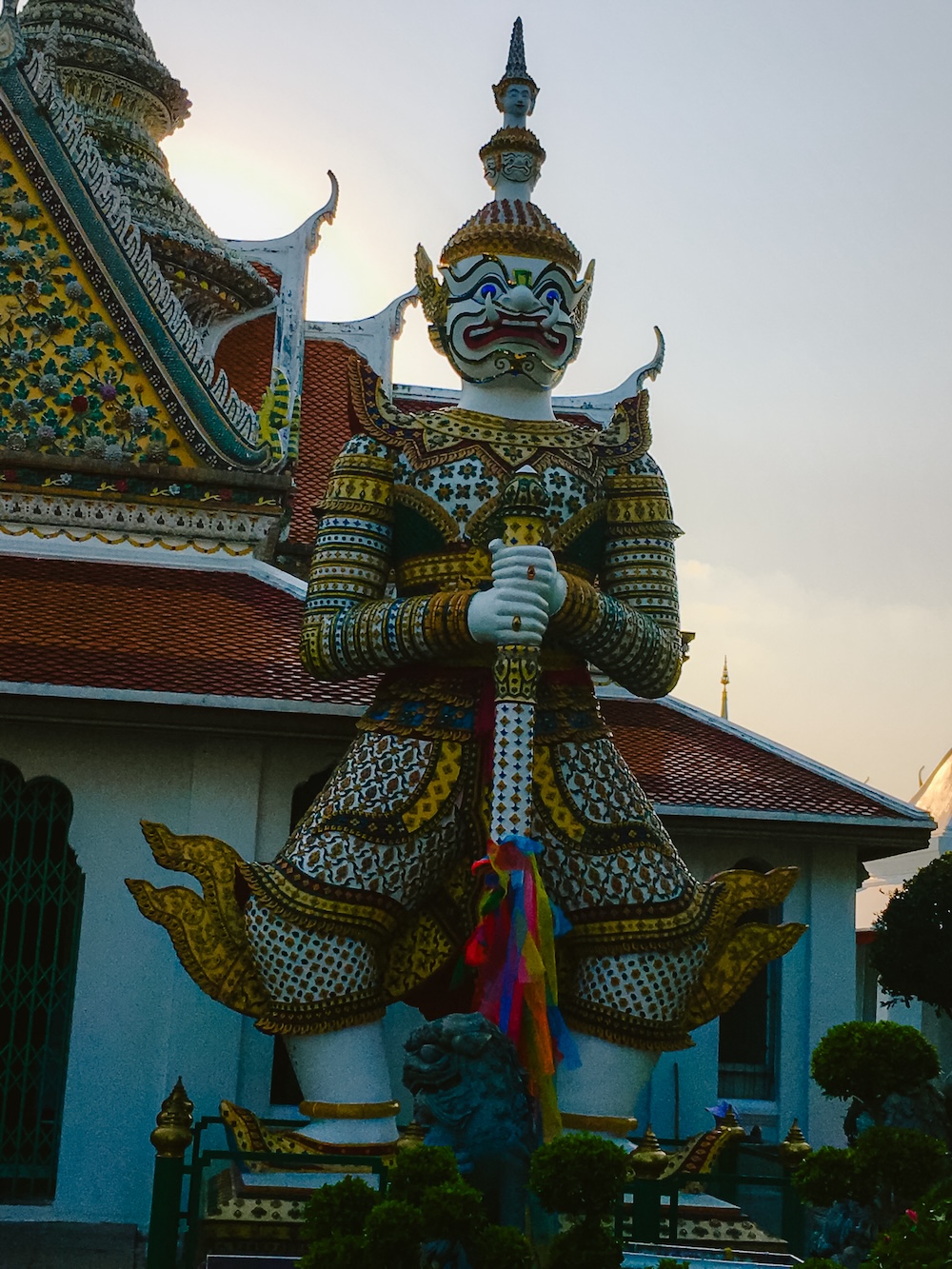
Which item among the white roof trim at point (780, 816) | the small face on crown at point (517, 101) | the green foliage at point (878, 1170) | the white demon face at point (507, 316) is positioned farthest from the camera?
the white roof trim at point (780, 816)

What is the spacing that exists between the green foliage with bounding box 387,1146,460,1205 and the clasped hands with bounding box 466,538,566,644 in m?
2.29

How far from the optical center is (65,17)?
1329 centimetres

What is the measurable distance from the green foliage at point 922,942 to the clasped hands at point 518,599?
8424mm

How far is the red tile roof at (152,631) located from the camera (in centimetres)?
788

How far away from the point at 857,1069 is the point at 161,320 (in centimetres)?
610

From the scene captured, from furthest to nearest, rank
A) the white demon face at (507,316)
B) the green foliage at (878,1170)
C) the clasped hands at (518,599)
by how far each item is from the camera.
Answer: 1. the white demon face at (507,316)
2. the clasped hands at (518,599)
3. the green foliage at (878,1170)

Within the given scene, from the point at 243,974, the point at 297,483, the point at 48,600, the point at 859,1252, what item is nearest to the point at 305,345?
the point at 297,483

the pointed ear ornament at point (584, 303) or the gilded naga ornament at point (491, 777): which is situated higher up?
the pointed ear ornament at point (584, 303)

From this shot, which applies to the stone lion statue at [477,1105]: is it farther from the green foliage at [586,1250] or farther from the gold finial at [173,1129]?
the gold finial at [173,1129]

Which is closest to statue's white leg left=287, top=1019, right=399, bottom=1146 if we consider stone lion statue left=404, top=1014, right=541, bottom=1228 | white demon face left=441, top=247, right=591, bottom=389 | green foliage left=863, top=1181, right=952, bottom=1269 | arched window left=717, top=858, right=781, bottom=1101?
stone lion statue left=404, top=1014, right=541, bottom=1228

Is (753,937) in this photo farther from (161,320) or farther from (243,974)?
(161,320)

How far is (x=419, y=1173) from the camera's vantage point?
4242 mm

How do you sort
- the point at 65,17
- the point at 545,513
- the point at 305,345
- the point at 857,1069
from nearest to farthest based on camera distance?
the point at 857,1069, the point at 545,513, the point at 65,17, the point at 305,345

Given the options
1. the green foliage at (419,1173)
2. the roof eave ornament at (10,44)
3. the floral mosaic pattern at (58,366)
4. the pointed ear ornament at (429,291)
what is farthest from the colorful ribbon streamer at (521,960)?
the roof eave ornament at (10,44)
